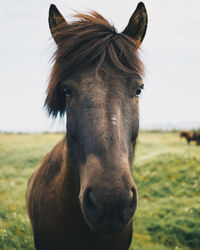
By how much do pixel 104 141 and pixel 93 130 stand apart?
0.17 meters

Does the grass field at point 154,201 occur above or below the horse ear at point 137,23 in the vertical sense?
below

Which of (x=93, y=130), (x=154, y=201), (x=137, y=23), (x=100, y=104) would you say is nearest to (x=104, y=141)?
(x=93, y=130)

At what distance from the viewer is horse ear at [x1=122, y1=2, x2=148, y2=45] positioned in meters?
2.61

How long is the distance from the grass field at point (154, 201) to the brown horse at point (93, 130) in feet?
4.22

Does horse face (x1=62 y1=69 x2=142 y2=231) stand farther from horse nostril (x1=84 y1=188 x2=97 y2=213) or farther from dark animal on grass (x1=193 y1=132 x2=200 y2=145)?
dark animal on grass (x1=193 y1=132 x2=200 y2=145)

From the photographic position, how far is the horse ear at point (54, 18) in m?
2.67

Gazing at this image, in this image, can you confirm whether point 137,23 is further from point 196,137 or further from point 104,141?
point 196,137

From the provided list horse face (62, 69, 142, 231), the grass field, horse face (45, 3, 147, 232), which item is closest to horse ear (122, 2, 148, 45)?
horse face (45, 3, 147, 232)

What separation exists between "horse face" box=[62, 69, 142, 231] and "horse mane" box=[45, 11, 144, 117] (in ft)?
0.43

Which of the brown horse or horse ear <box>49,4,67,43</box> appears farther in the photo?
horse ear <box>49,4,67,43</box>

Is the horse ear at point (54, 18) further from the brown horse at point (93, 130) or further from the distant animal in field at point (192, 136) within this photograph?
the distant animal in field at point (192, 136)

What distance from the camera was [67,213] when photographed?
8.49 feet

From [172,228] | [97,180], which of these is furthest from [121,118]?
[172,228]

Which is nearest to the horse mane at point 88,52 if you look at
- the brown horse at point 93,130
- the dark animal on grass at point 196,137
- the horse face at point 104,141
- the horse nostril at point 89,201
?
the brown horse at point 93,130
